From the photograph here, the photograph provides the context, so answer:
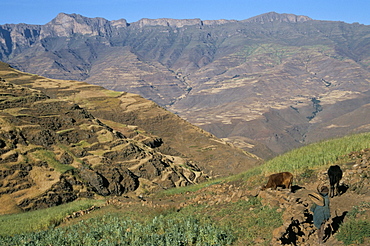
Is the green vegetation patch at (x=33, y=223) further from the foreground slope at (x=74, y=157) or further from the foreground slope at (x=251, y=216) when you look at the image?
the foreground slope at (x=74, y=157)

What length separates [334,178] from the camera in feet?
40.2

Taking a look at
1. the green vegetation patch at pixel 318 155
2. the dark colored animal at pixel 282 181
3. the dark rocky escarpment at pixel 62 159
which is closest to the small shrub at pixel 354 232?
the dark colored animal at pixel 282 181

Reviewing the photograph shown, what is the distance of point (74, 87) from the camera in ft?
273

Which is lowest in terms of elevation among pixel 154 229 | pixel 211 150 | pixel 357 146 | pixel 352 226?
pixel 211 150

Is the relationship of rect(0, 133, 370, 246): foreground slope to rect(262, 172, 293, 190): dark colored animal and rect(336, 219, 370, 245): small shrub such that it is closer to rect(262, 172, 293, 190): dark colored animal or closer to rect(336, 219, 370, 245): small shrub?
rect(336, 219, 370, 245): small shrub

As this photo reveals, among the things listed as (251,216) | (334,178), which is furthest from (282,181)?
(251,216)

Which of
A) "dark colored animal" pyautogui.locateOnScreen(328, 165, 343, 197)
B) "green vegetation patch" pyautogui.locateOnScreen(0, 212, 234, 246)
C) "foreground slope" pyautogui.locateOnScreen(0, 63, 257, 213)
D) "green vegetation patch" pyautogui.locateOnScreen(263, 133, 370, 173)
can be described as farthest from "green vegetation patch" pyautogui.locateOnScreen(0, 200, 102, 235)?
"dark colored animal" pyautogui.locateOnScreen(328, 165, 343, 197)

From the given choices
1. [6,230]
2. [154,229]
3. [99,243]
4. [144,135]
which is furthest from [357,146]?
[144,135]

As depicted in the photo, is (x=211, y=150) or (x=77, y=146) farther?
(x=211, y=150)

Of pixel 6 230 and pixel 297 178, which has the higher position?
pixel 297 178

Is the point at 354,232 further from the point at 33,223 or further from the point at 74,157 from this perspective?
the point at 74,157

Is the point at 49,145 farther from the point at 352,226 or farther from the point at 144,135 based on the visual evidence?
the point at 352,226

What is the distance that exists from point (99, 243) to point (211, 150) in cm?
5579

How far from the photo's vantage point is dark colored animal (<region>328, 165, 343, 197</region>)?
39.7 feet
